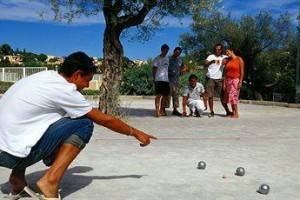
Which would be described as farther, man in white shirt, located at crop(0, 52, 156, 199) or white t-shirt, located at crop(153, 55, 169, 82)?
white t-shirt, located at crop(153, 55, 169, 82)

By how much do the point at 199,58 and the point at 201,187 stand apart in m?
27.8

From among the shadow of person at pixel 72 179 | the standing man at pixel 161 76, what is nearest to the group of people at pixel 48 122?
the shadow of person at pixel 72 179

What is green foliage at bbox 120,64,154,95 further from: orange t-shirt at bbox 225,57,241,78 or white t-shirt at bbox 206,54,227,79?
orange t-shirt at bbox 225,57,241,78

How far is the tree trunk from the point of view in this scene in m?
10.4

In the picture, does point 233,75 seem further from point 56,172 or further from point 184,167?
point 56,172

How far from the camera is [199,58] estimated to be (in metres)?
32.0

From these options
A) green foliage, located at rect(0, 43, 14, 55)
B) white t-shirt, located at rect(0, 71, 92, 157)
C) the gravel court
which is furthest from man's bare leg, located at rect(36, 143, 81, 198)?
green foliage, located at rect(0, 43, 14, 55)

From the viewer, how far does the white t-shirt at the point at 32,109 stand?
3.69m

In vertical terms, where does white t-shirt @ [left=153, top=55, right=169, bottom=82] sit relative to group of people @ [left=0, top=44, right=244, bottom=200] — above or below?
above

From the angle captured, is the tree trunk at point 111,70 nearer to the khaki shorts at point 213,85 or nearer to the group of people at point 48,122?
the khaki shorts at point 213,85

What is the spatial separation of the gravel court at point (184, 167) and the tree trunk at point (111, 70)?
157 cm

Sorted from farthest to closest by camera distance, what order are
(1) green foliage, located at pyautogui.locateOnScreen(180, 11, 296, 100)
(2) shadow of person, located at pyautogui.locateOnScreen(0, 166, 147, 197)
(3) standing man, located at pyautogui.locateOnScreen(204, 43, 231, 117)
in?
(1) green foliage, located at pyautogui.locateOnScreen(180, 11, 296, 100) → (3) standing man, located at pyautogui.locateOnScreen(204, 43, 231, 117) → (2) shadow of person, located at pyautogui.locateOnScreen(0, 166, 147, 197)

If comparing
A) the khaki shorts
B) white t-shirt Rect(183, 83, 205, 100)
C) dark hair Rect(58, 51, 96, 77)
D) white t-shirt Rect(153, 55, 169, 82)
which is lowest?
white t-shirt Rect(183, 83, 205, 100)

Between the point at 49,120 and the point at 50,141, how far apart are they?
169 millimetres
